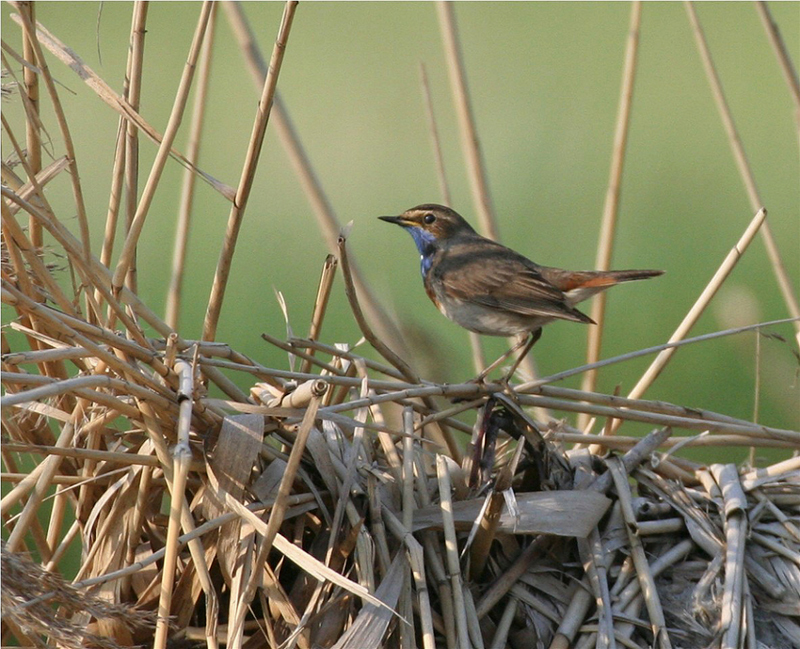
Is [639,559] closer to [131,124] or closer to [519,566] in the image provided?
[519,566]

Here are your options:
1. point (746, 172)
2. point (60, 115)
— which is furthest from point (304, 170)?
point (746, 172)

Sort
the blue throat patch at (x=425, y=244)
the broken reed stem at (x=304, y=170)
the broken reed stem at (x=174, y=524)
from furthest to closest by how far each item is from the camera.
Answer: the blue throat patch at (x=425, y=244) → the broken reed stem at (x=304, y=170) → the broken reed stem at (x=174, y=524)

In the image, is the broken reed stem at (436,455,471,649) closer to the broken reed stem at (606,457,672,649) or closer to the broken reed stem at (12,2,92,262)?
the broken reed stem at (606,457,672,649)

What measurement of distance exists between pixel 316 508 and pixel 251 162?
0.84 meters

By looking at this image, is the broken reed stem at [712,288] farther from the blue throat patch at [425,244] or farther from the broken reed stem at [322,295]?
the blue throat patch at [425,244]

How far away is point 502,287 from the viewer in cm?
382

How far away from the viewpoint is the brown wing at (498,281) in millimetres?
3668

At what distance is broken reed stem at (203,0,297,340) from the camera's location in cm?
217

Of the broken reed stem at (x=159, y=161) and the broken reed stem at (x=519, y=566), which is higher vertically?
the broken reed stem at (x=159, y=161)

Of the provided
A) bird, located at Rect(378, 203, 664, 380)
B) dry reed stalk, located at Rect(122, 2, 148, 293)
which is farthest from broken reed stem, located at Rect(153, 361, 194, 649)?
bird, located at Rect(378, 203, 664, 380)

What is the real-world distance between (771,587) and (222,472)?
125cm

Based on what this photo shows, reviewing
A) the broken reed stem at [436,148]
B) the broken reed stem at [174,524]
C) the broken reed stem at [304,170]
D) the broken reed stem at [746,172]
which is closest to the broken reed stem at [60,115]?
the broken reed stem at [174,524]

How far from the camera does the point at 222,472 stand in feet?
6.44

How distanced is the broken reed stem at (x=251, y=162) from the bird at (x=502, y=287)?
128 centimetres
